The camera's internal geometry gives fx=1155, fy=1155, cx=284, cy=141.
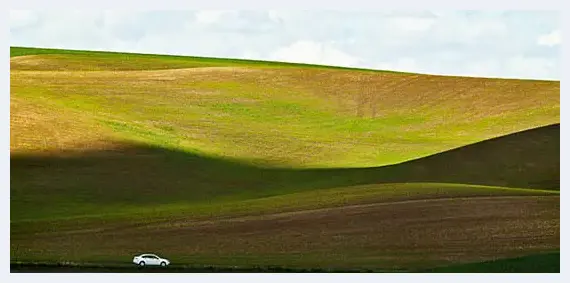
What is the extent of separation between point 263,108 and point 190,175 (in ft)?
2.34

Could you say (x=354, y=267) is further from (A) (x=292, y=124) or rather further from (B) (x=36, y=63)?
(B) (x=36, y=63)

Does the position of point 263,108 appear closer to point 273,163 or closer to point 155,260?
point 273,163

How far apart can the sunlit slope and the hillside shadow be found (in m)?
0.07

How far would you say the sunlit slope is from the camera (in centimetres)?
817

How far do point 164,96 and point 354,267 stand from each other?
1814mm

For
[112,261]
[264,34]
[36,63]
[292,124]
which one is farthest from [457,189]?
[36,63]

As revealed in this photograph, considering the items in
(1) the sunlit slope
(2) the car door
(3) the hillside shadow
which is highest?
(1) the sunlit slope

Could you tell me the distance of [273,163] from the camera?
26.9 ft

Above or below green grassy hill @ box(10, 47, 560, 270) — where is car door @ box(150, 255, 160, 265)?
below

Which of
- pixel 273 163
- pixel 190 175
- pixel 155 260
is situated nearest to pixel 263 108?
pixel 273 163

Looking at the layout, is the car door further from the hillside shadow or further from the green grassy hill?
the hillside shadow

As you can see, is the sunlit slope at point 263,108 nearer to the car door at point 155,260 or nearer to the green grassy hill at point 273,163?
the green grassy hill at point 273,163

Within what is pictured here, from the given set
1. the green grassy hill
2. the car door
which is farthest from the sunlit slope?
the car door

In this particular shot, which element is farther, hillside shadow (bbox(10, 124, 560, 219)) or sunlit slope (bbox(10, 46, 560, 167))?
sunlit slope (bbox(10, 46, 560, 167))
